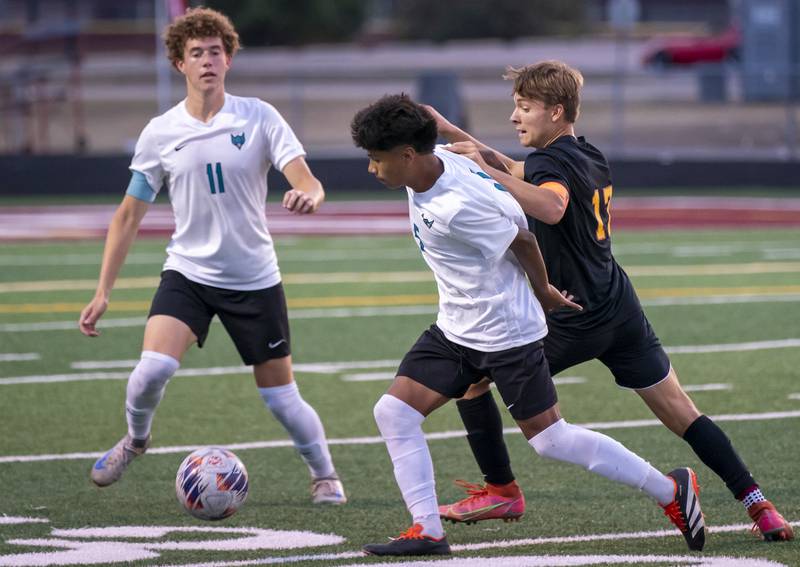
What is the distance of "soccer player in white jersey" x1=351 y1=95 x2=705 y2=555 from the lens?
507 centimetres

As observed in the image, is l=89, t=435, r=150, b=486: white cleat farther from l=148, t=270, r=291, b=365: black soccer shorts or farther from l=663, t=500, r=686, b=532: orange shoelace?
l=663, t=500, r=686, b=532: orange shoelace

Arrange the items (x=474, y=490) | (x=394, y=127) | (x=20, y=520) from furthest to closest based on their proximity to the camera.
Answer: (x=20, y=520) → (x=474, y=490) → (x=394, y=127)

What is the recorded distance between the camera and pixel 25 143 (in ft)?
93.4

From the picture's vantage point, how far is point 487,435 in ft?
19.1

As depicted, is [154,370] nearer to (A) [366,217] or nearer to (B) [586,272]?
(B) [586,272]

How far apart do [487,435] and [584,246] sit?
0.86 metres

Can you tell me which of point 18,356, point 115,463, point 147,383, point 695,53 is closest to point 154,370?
point 147,383

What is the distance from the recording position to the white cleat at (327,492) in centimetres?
645

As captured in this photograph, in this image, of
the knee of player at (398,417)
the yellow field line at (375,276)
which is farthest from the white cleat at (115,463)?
the yellow field line at (375,276)

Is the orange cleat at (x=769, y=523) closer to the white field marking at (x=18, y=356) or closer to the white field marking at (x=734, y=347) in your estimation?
the white field marking at (x=734, y=347)

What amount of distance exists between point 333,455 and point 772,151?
21.3 metres

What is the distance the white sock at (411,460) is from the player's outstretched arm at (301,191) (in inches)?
39.2

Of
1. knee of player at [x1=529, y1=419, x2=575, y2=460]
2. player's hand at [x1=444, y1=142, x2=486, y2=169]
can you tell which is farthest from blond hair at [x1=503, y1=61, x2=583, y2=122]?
knee of player at [x1=529, y1=419, x2=575, y2=460]

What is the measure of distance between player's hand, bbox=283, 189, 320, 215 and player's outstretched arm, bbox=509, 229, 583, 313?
1.08 metres
